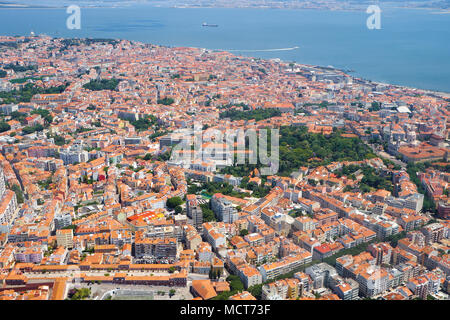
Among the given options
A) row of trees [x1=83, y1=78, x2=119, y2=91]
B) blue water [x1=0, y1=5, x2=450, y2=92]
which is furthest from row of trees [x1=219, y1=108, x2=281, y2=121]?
blue water [x1=0, y1=5, x2=450, y2=92]

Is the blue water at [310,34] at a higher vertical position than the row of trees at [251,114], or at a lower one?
higher

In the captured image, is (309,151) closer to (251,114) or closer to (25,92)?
(251,114)

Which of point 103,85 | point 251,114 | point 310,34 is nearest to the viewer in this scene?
point 251,114

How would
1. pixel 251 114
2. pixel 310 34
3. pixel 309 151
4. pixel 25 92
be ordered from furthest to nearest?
1. pixel 310 34
2. pixel 25 92
3. pixel 251 114
4. pixel 309 151

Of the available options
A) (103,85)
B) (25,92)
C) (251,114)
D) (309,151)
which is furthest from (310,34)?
(309,151)

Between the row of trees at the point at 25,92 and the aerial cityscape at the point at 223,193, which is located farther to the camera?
the row of trees at the point at 25,92

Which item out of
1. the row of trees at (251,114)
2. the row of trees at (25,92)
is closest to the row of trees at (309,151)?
the row of trees at (251,114)

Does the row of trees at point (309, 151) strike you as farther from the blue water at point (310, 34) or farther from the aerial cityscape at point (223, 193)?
Result: the blue water at point (310, 34)

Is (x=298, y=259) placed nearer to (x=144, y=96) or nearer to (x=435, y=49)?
(x=144, y=96)
